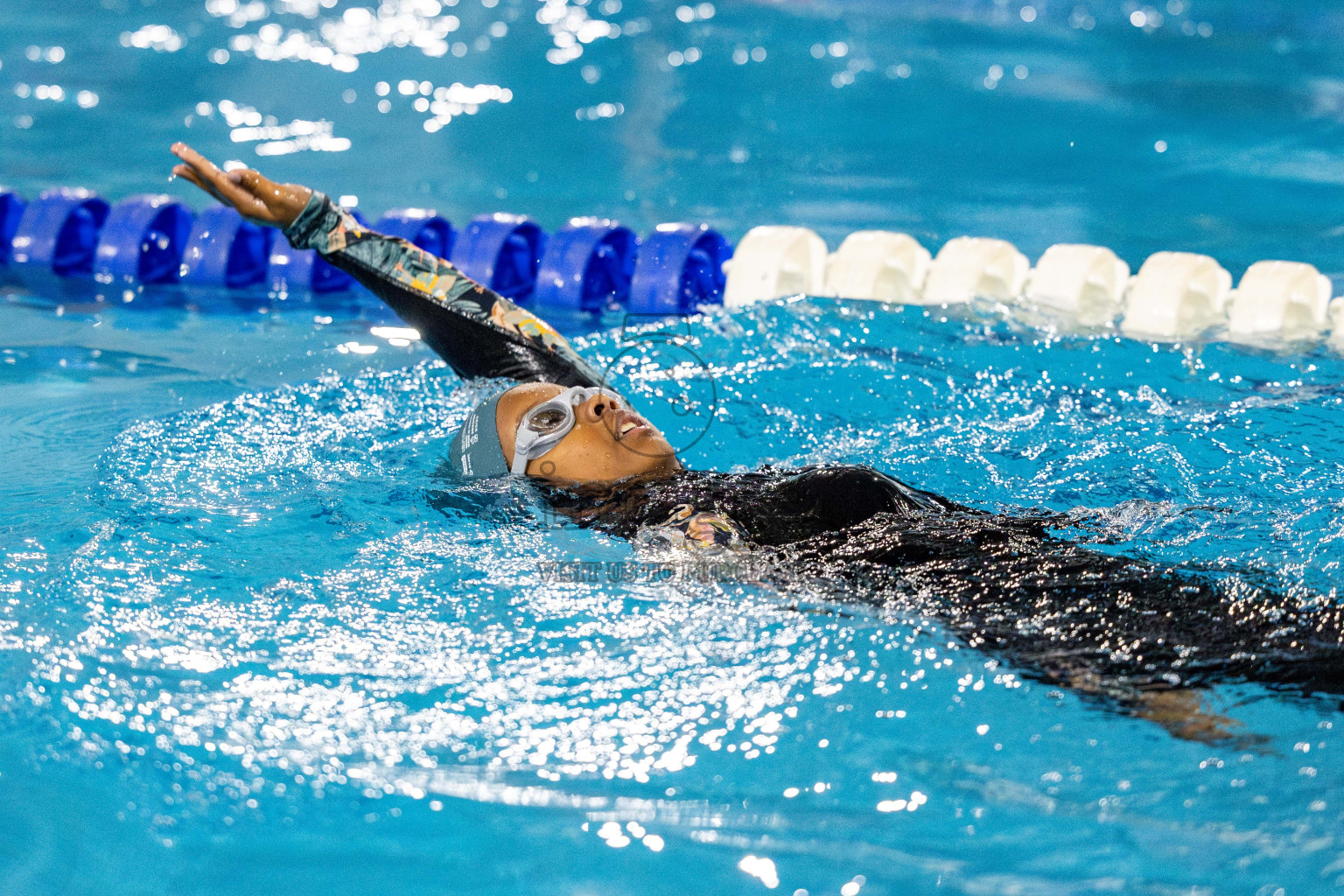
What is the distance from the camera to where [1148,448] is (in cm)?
319

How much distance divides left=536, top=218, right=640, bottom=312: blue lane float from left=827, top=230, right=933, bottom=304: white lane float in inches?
36.8

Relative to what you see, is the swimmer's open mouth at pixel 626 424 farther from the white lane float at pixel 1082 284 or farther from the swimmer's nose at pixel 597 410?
the white lane float at pixel 1082 284

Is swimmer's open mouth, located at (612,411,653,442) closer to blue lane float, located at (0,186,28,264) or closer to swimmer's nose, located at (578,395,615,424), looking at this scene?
swimmer's nose, located at (578,395,615,424)

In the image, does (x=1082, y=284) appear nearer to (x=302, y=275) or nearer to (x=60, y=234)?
(x=302, y=275)

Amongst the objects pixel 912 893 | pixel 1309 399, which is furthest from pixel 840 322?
pixel 912 893

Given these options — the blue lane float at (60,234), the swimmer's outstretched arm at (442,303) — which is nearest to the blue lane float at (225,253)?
the blue lane float at (60,234)

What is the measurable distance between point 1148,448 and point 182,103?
7.93 metres

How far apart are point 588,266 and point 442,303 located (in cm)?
202

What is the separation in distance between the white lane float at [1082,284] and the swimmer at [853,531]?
2.05m

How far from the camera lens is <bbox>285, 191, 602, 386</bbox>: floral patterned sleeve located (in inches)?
125

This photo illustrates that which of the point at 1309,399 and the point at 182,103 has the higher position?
the point at 182,103

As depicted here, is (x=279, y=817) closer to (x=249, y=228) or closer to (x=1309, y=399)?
(x=1309, y=399)

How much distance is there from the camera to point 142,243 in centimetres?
575

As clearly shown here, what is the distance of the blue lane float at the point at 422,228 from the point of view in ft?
17.7
